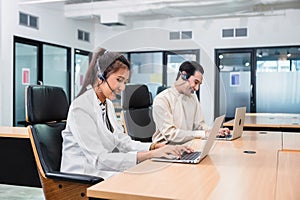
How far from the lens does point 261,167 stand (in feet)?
4.52

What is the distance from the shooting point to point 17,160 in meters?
2.83

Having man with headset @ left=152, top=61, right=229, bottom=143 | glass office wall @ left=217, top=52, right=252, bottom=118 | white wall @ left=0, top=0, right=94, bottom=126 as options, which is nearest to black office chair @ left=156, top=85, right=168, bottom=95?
man with headset @ left=152, top=61, right=229, bottom=143

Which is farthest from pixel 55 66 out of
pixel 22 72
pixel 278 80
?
pixel 278 80

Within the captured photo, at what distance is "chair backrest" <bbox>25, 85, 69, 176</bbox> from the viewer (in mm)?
1689

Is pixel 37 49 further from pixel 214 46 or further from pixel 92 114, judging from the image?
pixel 92 114

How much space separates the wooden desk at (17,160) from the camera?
9.04 ft

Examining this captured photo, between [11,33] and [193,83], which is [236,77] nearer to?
[11,33]

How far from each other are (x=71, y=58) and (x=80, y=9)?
3.42ft

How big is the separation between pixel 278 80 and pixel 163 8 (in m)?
2.73

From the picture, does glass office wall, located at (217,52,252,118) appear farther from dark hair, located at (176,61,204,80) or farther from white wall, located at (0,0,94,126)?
dark hair, located at (176,61,204,80)

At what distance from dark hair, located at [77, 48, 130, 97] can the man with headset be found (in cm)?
48

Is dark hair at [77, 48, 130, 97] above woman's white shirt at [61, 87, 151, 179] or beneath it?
above

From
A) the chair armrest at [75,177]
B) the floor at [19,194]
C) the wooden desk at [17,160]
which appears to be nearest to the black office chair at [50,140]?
the chair armrest at [75,177]

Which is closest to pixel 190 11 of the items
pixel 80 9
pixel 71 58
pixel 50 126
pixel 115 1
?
pixel 115 1
